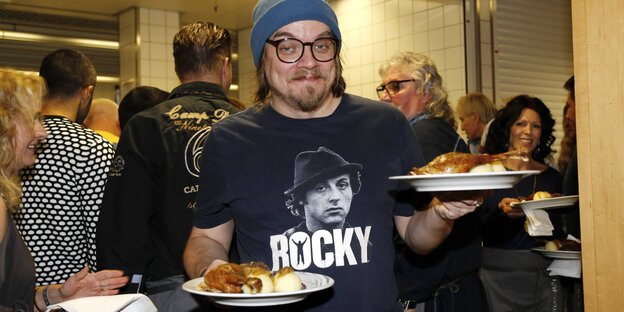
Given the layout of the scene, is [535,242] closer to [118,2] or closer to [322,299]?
[322,299]

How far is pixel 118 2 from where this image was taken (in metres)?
7.33

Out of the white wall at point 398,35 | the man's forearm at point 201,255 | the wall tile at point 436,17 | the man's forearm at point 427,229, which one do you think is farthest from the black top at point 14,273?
the wall tile at point 436,17

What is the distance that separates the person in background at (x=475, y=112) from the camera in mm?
5586

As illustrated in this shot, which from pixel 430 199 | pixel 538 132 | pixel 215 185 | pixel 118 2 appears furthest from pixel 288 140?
pixel 118 2

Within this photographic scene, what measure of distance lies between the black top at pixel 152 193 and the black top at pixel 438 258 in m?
0.96

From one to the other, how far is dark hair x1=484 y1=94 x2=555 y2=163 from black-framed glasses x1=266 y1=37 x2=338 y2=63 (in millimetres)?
2613

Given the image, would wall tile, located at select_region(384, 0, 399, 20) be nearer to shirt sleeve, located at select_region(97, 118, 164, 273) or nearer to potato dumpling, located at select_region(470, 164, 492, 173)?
shirt sleeve, located at select_region(97, 118, 164, 273)

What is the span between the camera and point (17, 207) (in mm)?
2064

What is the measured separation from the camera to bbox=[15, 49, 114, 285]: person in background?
2811 mm

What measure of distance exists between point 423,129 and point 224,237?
5.04 feet

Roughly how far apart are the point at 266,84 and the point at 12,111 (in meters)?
0.82

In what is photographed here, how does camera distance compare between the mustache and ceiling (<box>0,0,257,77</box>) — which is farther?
ceiling (<box>0,0,257,77</box>)

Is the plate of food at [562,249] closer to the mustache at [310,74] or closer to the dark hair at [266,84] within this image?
the dark hair at [266,84]

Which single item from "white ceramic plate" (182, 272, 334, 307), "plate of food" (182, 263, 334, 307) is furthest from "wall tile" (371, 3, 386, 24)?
"white ceramic plate" (182, 272, 334, 307)
